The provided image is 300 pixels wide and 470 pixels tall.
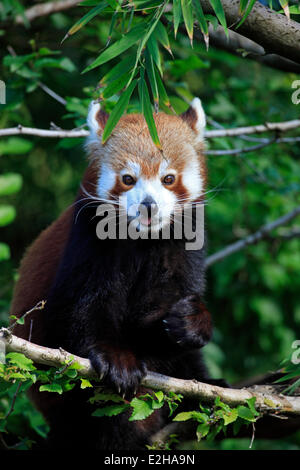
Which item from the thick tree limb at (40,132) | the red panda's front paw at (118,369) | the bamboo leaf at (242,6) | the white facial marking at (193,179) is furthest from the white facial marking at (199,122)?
the red panda's front paw at (118,369)

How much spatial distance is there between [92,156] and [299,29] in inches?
61.6

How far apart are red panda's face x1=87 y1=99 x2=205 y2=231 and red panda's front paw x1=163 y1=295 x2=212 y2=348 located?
478 millimetres

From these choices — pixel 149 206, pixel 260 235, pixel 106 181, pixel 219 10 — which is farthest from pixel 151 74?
pixel 260 235

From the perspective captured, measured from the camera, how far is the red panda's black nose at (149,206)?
3.29 metres

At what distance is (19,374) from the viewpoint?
2404 millimetres

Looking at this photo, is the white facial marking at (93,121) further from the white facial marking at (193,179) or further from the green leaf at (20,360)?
the green leaf at (20,360)

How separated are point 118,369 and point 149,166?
→ 1173 mm

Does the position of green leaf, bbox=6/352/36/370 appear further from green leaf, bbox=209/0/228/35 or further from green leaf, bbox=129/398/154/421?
green leaf, bbox=209/0/228/35

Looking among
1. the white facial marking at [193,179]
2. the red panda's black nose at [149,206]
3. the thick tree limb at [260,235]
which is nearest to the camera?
the red panda's black nose at [149,206]

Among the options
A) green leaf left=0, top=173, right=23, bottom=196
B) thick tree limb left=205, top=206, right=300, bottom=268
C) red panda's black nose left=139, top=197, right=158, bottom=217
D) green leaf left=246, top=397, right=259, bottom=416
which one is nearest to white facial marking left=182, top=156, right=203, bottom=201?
red panda's black nose left=139, top=197, right=158, bottom=217

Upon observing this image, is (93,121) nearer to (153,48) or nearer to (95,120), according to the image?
(95,120)

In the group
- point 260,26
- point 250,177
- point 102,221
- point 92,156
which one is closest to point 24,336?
point 102,221

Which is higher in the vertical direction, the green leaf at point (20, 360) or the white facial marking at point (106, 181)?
the white facial marking at point (106, 181)
